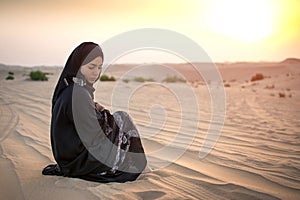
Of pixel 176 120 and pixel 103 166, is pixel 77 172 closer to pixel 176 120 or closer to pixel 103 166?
pixel 103 166

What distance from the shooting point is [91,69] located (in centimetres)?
333

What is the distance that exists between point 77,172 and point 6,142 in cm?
219

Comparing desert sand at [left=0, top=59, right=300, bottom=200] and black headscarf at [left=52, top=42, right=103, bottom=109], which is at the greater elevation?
black headscarf at [left=52, top=42, right=103, bottom=109]

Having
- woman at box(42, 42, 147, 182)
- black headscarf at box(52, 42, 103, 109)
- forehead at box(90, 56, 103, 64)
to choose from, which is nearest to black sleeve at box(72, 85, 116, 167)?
woman at box(42, 42, 147, 182)

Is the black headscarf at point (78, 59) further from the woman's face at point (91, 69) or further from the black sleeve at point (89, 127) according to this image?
the black sleeve at point (89, 127)

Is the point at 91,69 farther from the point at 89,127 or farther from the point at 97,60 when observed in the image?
the point at 89,127

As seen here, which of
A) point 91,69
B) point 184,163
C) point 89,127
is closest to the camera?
point 89,127

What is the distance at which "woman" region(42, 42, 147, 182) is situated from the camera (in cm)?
318

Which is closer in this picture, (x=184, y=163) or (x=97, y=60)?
(x=97, y=60)

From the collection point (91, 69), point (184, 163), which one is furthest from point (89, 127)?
point (184, 163)

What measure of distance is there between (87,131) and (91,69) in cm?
62

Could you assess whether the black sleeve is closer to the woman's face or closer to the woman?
the woman

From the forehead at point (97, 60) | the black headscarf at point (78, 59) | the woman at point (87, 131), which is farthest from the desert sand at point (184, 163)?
the forehead at point (97, 60)

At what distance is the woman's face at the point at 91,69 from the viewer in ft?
10.9
